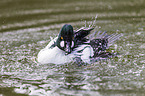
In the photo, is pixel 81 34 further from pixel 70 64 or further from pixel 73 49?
pixel 70 64

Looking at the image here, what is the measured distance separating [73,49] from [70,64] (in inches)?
13.4

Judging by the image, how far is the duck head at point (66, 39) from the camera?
5582 millimetres

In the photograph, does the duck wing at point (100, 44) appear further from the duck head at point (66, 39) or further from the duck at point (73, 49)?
the duck head at point (66, 39)

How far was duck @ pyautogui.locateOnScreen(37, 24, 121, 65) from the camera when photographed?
5.76m

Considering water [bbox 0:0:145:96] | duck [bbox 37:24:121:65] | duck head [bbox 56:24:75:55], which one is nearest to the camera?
water [bbox 0:0:145:96]

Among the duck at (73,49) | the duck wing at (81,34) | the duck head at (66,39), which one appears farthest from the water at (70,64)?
the duck wing at (81,34)

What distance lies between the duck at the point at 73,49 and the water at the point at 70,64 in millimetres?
147

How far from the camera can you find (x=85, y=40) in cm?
616

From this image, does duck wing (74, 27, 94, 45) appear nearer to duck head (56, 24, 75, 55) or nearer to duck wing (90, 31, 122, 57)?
duck wing (90, 31, 122, 57)

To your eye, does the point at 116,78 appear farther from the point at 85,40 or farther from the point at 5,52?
the point at 5,52

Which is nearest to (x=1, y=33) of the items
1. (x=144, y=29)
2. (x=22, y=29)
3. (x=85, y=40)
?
(x=22, y=29)

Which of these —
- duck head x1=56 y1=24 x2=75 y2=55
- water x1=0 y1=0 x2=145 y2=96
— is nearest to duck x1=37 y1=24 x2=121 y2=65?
duck head x1=56 y1=24 x2=75 y2=55

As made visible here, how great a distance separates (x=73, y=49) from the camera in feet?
19.5

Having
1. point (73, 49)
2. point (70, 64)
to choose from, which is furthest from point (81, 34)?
point (70, 64)
